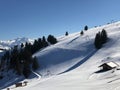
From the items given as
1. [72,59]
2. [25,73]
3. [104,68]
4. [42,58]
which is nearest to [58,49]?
[42,58]

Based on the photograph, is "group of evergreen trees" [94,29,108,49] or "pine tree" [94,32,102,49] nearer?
"pine tree" [94,32,102,49]

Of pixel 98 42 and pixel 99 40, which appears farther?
pixel 99 40

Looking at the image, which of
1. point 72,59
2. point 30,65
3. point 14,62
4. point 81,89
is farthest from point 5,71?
point 81,89

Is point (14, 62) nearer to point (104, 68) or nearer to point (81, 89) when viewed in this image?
point (104, 68)

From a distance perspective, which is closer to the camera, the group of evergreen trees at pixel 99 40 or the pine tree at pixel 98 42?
the pine tree at pixel 98 42

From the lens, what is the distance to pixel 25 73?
121625 mm

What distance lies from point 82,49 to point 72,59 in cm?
1429

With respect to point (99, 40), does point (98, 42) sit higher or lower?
lower

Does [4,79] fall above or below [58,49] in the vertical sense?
below

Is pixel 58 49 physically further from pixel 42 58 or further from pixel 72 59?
pixel 72 59

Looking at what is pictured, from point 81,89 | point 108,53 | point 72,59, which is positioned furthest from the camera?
point 72,59

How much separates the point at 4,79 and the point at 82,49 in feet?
145

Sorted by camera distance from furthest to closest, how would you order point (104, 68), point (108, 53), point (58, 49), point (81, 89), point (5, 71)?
point (58, 49) < point (5, 71) < point (108, 53) < point (104, 68) < point (81, 89)

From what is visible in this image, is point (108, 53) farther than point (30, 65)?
No
